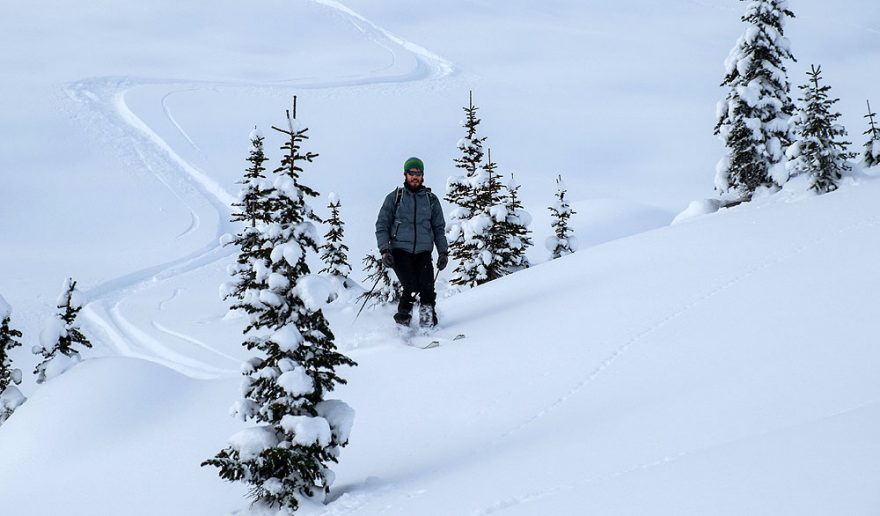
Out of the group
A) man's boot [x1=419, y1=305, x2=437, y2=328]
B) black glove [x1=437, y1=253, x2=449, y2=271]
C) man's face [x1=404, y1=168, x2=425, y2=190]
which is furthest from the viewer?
man's boot [x1=419, y1=305, x2=437, y2=328]

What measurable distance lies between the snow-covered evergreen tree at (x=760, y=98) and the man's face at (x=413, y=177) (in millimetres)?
15544

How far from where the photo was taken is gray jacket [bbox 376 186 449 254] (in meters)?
10.3

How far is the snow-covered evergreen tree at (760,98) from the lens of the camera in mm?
21875

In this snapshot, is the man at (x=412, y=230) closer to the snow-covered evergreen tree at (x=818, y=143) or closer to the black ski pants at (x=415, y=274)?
the black ski pants at (x=415, y=274)

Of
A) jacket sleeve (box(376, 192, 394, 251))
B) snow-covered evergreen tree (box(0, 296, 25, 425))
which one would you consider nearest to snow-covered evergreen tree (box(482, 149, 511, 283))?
jacket sleeve (box(376, 192, 394, 251))

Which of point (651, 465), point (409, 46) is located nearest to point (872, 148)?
point (651, 465)

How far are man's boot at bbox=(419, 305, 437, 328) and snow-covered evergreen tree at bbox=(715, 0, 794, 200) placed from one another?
1522 cm

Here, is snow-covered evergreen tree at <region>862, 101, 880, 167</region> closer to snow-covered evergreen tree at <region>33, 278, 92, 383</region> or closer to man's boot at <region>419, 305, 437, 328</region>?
man's boot at <region>419, 305, 437, 328</region>

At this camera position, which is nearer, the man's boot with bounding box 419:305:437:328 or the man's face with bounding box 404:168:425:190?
the man's face with bounding box 404:168:425:190

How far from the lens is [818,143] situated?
17.3 metres

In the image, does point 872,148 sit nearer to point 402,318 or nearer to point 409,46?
point 402,318

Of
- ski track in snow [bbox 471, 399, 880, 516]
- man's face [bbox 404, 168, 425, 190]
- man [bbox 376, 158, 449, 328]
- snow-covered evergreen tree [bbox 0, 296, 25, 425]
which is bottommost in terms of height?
ski track in snow [bbox 471, 399, 880, 516]

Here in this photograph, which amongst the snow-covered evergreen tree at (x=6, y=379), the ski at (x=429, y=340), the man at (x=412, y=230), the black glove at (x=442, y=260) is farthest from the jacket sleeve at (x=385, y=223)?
the snow-covered evergreen tree at (x=6, y=379)

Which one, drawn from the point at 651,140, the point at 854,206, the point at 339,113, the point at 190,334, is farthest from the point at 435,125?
the point at 854,206
